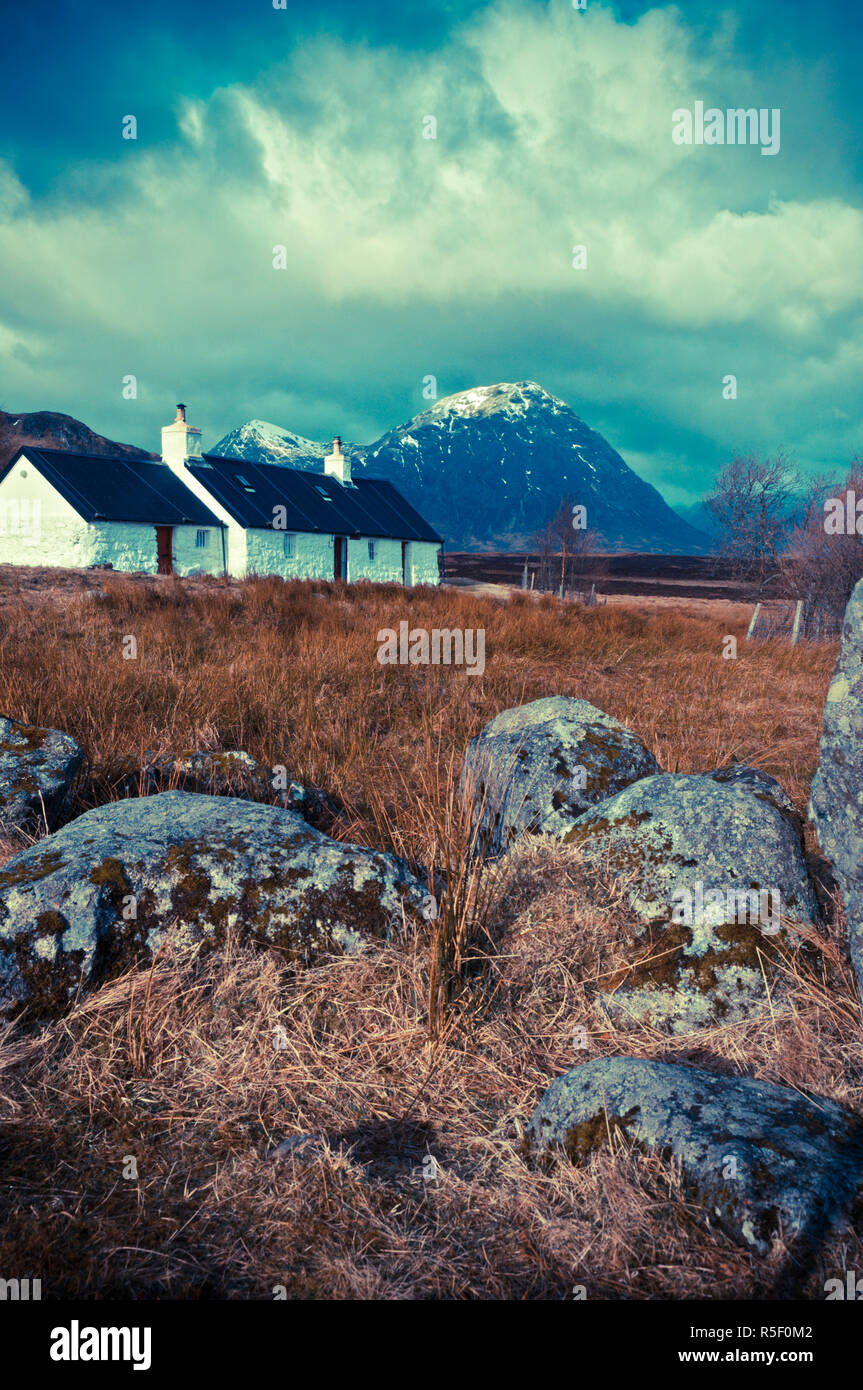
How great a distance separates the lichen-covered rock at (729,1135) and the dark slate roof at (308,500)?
92.3ft

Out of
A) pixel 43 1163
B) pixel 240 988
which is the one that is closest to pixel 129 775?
pixel 240 988

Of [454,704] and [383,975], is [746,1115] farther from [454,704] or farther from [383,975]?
[454,704]

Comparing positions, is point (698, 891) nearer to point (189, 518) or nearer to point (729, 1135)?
point (729, 1135)

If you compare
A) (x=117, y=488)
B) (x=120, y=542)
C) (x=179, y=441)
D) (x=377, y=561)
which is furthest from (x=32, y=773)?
(x=377, y=561)

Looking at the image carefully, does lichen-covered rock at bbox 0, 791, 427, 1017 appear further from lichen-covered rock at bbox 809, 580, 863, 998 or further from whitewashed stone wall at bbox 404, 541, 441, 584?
whitewashed stone wall at bbox 404, 541, 441, 584

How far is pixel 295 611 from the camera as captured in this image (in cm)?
1167

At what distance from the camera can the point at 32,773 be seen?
3.54m

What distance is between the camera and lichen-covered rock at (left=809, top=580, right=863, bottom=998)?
94.1 inches

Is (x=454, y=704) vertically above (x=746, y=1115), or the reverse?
(x=454, y=704)

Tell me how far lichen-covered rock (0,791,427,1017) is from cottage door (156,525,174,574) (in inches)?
1013

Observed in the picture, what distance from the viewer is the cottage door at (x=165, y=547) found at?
26984 mm

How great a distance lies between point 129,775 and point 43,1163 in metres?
2.38

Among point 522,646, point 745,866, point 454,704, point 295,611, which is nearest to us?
point 745,866

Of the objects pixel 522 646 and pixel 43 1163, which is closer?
pixel 43 1163
